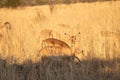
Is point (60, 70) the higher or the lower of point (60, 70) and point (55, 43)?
the lower

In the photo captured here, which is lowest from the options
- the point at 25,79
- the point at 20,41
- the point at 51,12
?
the point at 25,79

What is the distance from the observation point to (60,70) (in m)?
6.67

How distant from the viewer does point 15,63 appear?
7043 mm

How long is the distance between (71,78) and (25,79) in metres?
0.75

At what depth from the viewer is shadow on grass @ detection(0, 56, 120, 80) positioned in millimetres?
6508

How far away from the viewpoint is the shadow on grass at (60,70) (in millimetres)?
6508

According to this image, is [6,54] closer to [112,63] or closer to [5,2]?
[112,63]

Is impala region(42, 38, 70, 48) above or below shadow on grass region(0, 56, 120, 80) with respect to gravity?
above

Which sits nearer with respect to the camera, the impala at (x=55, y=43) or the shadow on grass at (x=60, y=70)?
the shadow on grass at (x=60, y=70)

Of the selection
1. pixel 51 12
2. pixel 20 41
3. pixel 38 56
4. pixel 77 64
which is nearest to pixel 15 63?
pixel 38 56

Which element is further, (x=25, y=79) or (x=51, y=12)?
(x=51, y=12)

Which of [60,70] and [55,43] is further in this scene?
[55,43]

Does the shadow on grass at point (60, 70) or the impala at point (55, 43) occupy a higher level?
the impala at point (55, 43)

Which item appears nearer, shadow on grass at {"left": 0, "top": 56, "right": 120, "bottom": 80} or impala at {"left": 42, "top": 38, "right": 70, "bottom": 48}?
shadow on grass at {"left": 0, "top": 56, "right": 120, "bottom": 80}
